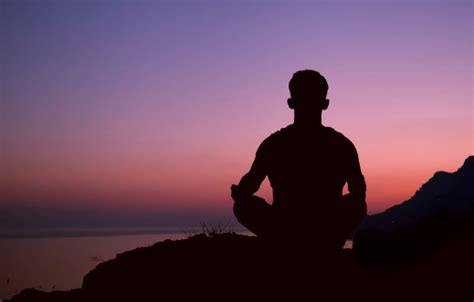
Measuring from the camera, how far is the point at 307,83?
7.68 meters

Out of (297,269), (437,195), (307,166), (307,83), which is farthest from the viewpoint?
(437,195)

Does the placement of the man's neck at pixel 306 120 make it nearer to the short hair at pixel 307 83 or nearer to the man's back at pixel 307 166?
the man's back at pixel 307 166

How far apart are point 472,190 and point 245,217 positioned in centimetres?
4769

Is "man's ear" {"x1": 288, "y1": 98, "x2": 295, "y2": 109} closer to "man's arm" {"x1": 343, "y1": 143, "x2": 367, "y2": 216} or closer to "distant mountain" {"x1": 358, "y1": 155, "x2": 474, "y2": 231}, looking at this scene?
"man's arm" {"x1": 343, "y1": 143, "x2": 367, "y2": 216}

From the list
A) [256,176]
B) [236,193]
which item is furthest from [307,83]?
[236,193]

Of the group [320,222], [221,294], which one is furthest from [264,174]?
[221,294]

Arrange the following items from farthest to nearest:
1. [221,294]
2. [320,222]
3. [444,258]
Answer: [444,258] < [221,294] < [320,222]

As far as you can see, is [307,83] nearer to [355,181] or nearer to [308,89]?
[308,89]

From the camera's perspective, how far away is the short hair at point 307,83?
302 inches

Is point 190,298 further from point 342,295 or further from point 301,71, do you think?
Answer: point 301,71

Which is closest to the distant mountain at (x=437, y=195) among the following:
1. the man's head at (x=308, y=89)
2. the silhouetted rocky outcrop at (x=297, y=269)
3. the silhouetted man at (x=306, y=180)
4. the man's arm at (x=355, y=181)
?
the silhouetted rocky outcrop at (x=297, y=269)

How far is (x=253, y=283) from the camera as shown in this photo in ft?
27.4

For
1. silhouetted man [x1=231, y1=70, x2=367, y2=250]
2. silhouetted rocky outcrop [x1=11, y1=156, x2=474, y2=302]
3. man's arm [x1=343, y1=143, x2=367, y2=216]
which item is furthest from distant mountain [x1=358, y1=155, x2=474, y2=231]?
silhouetted man [x1=231, y1=70, x2=367, y2=250]

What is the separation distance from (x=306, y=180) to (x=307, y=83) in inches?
46.7
